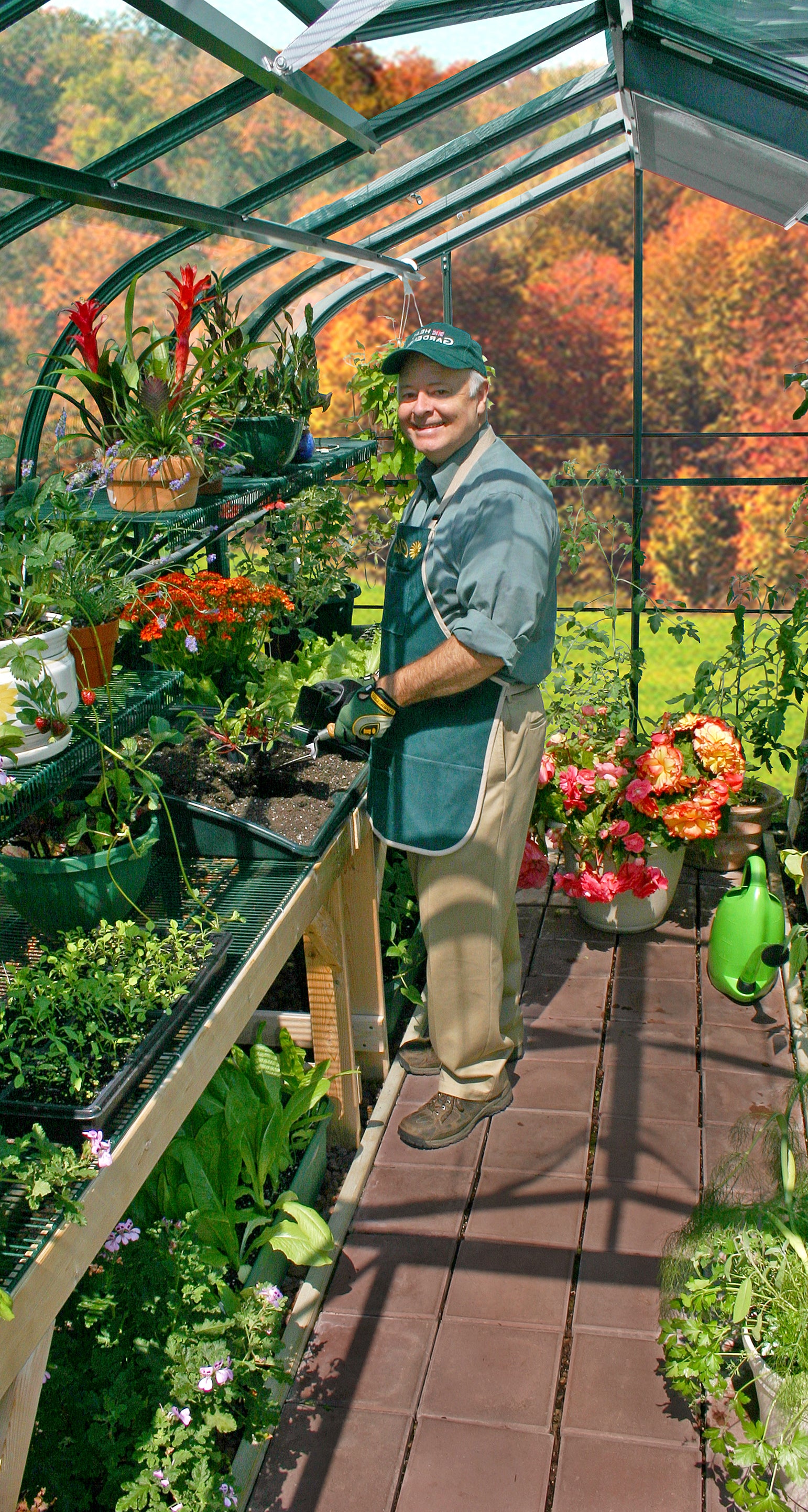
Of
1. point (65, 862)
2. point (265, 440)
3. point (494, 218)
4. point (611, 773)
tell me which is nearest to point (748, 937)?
point (611, 773)

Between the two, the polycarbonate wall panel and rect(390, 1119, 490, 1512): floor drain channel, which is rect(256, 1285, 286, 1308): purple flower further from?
the polycarbonate wall panel

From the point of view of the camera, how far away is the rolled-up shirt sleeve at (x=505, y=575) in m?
2.47

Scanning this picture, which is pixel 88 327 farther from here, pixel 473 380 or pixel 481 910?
pixel 481 910

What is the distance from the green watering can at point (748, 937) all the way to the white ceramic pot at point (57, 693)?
2156 mm

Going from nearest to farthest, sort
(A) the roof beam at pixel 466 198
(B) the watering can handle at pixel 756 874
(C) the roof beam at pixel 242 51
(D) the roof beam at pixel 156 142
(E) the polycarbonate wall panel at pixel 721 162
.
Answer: (C) the roof beam at pixel 242 51
(D) the roof beam at pixel 156 142
(E) the polycarbonate wall panel at pixel 721 162
(B) the watering can handle at pixel 756 874
(A) the roof beam at pixel 466 198

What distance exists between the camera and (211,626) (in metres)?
3.08

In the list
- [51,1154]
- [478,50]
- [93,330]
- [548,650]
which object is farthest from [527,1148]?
[478,50]

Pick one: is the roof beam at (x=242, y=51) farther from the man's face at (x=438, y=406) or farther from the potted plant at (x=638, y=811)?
the potted plant at (x=638, y=811)

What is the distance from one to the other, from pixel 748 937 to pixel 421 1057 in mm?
978

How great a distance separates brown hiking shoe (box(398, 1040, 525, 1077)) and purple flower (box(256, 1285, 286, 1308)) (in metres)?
1.09

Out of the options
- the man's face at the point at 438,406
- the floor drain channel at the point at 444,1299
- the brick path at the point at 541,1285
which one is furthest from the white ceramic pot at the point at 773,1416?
the man's face at the point at 438,406

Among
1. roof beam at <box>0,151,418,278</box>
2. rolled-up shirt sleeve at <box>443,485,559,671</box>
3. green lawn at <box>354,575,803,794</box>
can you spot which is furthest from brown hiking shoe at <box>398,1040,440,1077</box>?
green lawn at <box>354,575,803,794</box>

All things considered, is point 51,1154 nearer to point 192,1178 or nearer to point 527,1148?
point 192,1178

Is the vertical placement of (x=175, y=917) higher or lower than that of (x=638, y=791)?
higher
